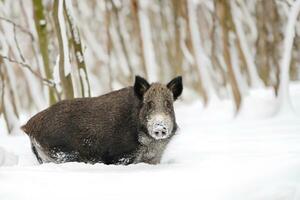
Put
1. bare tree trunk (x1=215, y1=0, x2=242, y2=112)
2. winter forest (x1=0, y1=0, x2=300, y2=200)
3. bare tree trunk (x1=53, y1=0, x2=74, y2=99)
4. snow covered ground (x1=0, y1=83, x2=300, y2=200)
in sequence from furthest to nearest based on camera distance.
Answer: bare tree trunk (x1=215, y1=0, x2=242, y2=112) → bare tree trunk (x1=53, y1=0, x2=74, y2=99) → winter forest (x1=0, y1=0, x2=300, y2=200) → snow covered ground (x1=0, y1=83, x2=300, y2=200)

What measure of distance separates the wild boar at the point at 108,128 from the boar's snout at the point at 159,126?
0.18 metres

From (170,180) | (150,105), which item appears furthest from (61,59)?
(170,180)

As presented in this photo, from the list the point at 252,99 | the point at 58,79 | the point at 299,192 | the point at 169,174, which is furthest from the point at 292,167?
the point at 252,99

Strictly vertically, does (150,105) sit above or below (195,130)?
above

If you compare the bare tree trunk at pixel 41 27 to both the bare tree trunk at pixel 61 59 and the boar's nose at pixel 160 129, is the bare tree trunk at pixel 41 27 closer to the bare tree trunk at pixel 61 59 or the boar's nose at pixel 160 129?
the bare tree trunk at pixel 61 59

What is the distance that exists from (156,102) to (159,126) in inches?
21.4

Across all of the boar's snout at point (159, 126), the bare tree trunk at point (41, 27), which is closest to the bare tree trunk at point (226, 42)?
the bare tree trunk at point (41, 27)

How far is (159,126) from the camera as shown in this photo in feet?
19.5

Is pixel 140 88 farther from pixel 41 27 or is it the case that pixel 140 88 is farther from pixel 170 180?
pixel 41 27

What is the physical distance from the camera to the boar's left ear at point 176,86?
6641mm

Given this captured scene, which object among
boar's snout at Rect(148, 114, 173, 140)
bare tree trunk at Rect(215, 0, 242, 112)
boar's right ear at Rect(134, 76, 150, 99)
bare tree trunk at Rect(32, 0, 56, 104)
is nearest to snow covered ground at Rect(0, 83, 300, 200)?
boar's snout at Rect(148, 114, 173, 140)

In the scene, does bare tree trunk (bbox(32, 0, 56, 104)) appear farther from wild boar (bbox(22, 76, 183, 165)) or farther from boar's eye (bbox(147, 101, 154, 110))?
boar's eye (bbox(147, 101, 154, 110))

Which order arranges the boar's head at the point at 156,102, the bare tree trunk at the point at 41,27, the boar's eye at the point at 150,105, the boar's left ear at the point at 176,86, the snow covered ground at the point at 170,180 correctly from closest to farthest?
the snow covered ground at the point at 170,180 < the boar's head at the point at 156,102 < the boar's eye at the point at 150,105 < the boar's left ear at the point at 176,86 < the bare tree trunk at the point at 41,27

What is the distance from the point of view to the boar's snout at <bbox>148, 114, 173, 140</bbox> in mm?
5938
